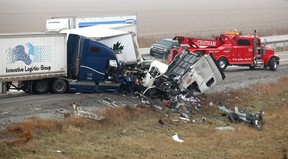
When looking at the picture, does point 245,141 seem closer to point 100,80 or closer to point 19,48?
point 100,80

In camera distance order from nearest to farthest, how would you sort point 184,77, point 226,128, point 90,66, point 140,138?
point 140,138, point 226,128, point 90,66, point 184,77

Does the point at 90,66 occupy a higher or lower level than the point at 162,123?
higher

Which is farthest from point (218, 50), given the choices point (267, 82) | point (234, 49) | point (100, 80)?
point (100, 80)

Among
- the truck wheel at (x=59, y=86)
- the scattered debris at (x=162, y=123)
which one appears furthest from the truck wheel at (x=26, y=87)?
the scattered debris at (x=162, y=123)

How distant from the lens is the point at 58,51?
23938 millimetres

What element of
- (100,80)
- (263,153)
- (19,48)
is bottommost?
(263,153)

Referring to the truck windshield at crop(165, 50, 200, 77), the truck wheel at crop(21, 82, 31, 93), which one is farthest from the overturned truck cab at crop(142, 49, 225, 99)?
the truck wheel at crop(21, 82, 31, 93)

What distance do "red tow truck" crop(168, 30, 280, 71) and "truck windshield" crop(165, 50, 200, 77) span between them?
6.98 m

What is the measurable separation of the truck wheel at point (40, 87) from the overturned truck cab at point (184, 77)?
4.48 metres

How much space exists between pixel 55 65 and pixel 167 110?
5367 millimetres

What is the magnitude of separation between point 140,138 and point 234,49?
17.6 m

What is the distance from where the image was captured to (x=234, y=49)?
34.7 metres

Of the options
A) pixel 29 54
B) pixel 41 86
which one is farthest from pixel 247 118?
pixel 29 54

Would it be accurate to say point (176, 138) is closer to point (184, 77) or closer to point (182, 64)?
point (184, 77)
